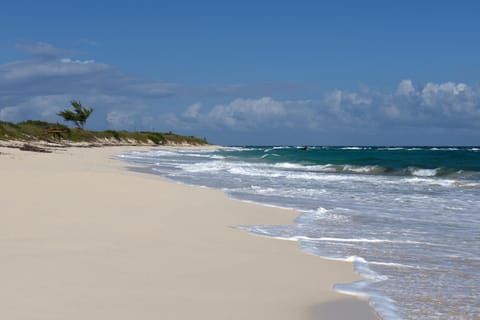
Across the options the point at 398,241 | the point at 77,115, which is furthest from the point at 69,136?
the point at 398,241

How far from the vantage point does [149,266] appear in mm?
4961

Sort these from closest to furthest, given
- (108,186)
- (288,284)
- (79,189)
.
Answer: (288,284) → (79,189) → (108,186)

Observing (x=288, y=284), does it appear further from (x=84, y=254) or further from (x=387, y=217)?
(x=387, y=217)

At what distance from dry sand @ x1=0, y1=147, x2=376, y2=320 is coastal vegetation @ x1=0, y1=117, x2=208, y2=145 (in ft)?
130


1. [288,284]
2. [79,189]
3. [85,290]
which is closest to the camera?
[85,290]

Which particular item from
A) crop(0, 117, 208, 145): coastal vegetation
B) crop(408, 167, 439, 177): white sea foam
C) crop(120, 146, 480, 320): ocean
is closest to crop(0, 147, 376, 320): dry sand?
crop(120, 146, 480, 320): ocean

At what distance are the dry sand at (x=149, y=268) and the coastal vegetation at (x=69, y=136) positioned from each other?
39.6 meters

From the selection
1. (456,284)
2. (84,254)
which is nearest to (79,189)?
(84,254)

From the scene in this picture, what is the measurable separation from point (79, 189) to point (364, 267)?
7.47 metres

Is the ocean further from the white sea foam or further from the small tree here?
the small tree

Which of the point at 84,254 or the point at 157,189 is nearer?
the point at 84,254

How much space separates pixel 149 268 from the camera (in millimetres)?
4887

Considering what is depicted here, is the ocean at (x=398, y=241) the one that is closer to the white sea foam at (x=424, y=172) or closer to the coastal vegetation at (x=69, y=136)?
the white sea foam at (x=424, y=172)

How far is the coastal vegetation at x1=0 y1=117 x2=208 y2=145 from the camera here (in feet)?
163
